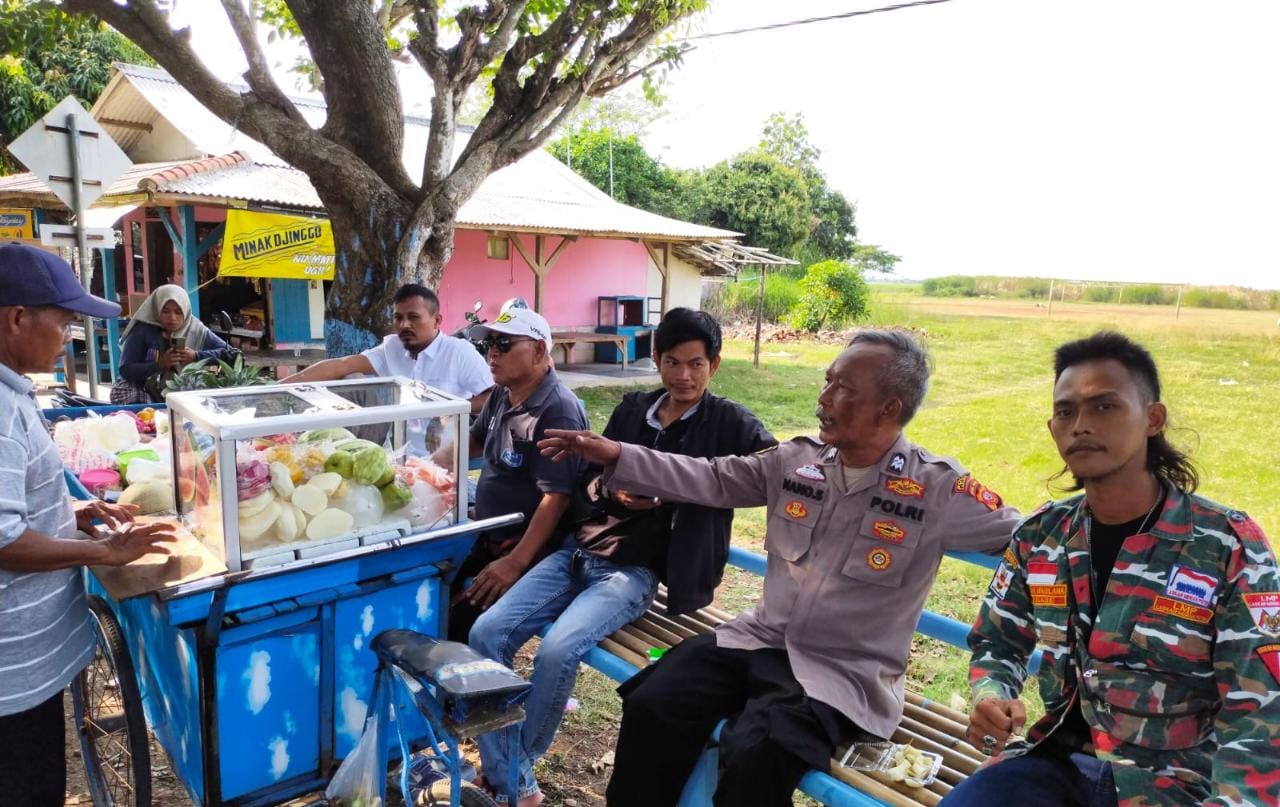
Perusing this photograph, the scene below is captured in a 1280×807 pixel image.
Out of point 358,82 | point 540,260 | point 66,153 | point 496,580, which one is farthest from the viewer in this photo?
point 540,260

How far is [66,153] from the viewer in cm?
577

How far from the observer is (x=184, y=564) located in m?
2.17

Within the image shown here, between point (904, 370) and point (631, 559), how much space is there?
45.9 inches

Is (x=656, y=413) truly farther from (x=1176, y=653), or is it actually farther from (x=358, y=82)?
(x=358, y=82)

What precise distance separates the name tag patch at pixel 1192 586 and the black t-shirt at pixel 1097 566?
0.11m

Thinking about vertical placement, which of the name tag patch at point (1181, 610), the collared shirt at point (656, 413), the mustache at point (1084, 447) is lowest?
the name tag patch at point (1181, 610)

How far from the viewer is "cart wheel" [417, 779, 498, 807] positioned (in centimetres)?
221

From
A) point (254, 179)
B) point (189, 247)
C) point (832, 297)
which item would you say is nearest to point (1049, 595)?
point (189, 247)

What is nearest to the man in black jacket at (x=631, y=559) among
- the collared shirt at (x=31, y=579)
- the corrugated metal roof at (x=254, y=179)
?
the collared shirt at (x=31, y=579)

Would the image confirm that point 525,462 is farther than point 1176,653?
Yes

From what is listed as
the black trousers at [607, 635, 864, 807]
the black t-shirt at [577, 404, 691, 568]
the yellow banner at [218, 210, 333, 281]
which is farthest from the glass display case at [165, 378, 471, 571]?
the yellow banner at [218, 210, 333, 281]

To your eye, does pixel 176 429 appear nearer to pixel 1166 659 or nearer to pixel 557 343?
pixel 1166 659

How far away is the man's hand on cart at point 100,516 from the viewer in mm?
2416

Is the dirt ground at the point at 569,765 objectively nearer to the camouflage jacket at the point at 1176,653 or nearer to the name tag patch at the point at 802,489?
the name tag patch at the point at 802,489
